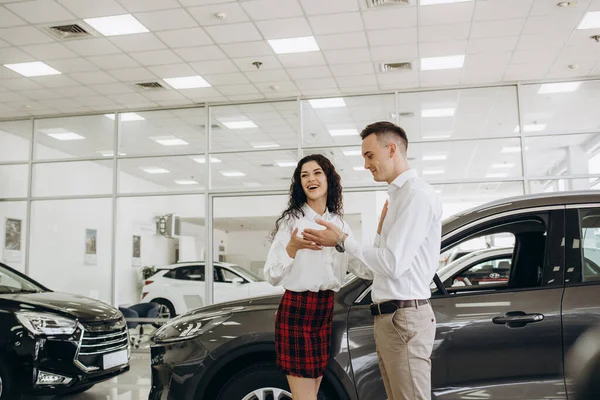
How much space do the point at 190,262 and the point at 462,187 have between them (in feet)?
14.8

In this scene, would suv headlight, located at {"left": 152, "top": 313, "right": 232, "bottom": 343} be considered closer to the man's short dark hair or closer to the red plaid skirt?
the red plaid skirt

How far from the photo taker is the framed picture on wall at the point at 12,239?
32.6 ft

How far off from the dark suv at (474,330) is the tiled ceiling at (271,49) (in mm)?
4074

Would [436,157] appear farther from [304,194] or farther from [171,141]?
[304,194]

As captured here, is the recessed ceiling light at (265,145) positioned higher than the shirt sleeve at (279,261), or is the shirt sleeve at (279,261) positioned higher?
the recessed ceiling light at (265,145)

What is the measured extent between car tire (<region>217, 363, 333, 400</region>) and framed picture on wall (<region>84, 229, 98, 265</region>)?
7796mm

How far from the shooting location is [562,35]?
692cm

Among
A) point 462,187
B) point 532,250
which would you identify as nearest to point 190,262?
point 462,187

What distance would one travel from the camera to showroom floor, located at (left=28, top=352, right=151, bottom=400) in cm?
505

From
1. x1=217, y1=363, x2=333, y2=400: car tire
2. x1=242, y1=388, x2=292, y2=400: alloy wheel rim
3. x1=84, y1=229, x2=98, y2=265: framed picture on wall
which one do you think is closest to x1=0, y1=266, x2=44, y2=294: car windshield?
x1=217, y1=363, x2=333, y2=400: car tire

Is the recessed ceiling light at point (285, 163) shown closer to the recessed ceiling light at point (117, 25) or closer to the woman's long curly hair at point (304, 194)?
the recessed ceiling light at point (117, 25)

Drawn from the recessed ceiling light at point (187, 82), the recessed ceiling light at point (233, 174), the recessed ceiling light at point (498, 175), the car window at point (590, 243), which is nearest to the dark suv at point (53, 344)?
the car window at point (590, 243)

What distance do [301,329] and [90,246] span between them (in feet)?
27.7

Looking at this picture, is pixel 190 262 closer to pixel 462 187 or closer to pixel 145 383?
pixel 145 383
